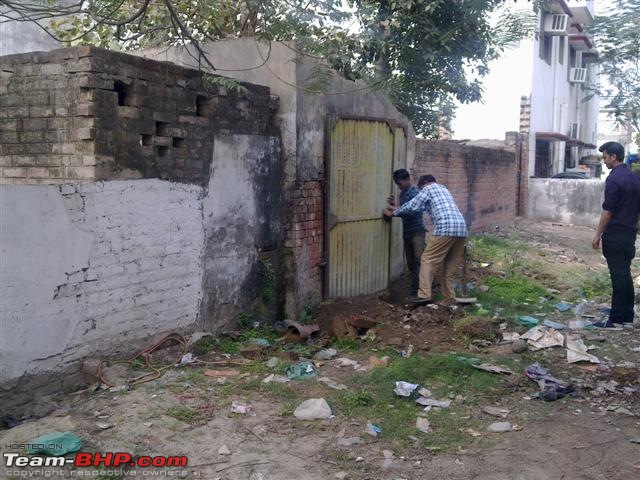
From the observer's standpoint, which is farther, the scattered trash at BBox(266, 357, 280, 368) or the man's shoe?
the man's shoe

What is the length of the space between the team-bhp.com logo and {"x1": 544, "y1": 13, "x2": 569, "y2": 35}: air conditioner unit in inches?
765

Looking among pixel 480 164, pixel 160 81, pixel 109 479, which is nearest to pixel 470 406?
pixel 109 479

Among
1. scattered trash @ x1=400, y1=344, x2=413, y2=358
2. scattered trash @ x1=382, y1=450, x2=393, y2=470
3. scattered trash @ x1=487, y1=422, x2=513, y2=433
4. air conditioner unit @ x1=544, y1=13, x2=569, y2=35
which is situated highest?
air conditioner unit @ x1=544, y1=13, x2=569, y2=35

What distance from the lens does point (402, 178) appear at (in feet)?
24.6

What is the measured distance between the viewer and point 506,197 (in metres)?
15.5

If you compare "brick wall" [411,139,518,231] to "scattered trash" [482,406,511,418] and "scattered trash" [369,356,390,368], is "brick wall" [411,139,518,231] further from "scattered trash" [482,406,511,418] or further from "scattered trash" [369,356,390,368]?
"scattered trash" [482,406,511,418]

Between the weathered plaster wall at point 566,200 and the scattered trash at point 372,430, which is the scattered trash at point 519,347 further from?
the weathered plaster wall at point 566,200

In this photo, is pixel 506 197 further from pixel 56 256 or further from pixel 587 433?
pixel 56 256

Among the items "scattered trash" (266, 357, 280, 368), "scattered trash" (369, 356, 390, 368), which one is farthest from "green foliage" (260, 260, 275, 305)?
"scattered trash" (369, 356, 390, 368)

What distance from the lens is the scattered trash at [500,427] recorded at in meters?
3.99

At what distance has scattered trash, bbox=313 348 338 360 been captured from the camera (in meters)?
5.37

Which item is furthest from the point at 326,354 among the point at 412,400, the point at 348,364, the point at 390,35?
the point at 390,35

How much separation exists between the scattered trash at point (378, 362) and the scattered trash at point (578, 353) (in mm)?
1575

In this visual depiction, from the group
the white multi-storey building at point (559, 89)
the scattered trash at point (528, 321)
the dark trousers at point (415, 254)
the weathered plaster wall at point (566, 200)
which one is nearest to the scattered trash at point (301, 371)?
the scattered trash at point (528, 321)
